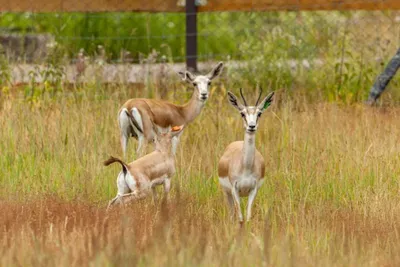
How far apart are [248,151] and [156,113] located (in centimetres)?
230

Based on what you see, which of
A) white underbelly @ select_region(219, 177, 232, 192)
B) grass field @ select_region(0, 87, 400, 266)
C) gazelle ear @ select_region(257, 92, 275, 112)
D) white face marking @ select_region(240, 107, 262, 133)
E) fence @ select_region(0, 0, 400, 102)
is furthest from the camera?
fence @ select_region(0, 0, 400, 102)

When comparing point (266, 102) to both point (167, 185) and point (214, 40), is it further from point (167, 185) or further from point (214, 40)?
point (214, 40)

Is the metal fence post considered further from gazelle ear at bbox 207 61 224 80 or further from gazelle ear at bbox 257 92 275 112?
gazelle ear at bbox 257 92 275 112

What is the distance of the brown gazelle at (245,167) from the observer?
668 centimetres

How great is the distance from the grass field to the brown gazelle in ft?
0.46

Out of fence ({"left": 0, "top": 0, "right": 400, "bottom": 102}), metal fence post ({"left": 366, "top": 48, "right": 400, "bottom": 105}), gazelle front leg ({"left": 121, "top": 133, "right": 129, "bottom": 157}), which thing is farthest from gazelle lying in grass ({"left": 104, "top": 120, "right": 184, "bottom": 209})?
metal fence post ({"left": 366, "top": 48, "right": 400, "bottom": 105})

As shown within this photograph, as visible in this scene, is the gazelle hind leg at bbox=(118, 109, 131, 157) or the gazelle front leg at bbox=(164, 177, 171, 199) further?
the gazelle hind leg at bbox=(118, 109, 131, 157)

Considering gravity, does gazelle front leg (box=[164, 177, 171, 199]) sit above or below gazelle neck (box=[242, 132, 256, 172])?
below

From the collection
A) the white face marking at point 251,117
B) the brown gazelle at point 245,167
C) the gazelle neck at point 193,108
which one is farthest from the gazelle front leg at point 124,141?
the white face marking at point 251,117

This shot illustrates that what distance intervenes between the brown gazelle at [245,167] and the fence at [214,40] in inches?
121

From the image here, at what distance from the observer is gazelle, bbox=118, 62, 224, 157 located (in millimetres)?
8734

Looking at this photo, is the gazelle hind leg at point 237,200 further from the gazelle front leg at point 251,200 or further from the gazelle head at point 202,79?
the gazelle head at point 202,79

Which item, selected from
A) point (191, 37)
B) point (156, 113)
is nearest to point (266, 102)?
point (156, 113)

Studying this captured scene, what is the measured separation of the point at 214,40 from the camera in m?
15.4
